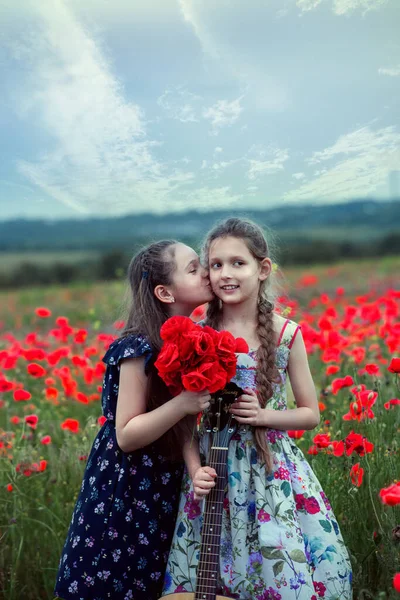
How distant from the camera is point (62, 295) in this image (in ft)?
43.4

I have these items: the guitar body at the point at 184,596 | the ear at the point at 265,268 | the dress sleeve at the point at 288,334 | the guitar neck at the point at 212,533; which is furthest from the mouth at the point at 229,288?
the guitar body at the point at 184,596

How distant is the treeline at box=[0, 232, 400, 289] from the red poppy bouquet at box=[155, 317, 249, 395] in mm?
13551

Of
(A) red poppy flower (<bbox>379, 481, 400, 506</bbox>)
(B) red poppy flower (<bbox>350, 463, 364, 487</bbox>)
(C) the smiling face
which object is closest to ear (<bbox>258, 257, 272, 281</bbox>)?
(C) the smiling face

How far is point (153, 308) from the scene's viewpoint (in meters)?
2.58

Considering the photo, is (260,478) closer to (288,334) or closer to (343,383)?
(288,334)

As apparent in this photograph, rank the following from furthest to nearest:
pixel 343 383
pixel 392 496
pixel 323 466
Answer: pixel 343 383, pixel 323 466, pixel 392 496

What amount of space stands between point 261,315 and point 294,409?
342mm

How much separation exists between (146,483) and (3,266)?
16.4 meters

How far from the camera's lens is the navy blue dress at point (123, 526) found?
2.49 metres

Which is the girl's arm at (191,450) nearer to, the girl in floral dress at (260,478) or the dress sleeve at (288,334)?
the girl in floral dress at (260,478)

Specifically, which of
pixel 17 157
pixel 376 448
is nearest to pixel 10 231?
pixel 17 157

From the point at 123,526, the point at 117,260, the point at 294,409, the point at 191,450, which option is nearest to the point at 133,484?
the point at 123,526

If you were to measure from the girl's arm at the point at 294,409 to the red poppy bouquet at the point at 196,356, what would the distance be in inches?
7.4

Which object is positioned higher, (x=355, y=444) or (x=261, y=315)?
(x=261, y=315)
